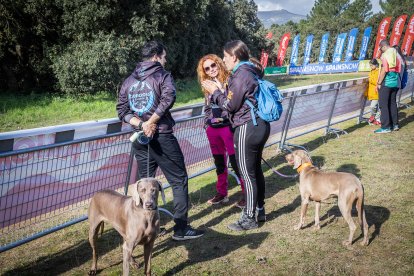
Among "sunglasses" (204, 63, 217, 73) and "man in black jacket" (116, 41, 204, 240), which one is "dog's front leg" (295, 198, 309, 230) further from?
"sunglasses" (204, 63, 217, 73)

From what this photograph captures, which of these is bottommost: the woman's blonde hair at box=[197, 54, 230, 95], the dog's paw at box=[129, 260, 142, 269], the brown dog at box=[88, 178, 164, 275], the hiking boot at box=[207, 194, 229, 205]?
the dog's paw at box=[129, 260, 142, 269]

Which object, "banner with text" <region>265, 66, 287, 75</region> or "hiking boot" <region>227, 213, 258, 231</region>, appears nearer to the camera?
"hiking boot" <region>227, 213, 258, 231</region>

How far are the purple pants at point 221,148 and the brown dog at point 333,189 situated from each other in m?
0.88

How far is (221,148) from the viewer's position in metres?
5.09

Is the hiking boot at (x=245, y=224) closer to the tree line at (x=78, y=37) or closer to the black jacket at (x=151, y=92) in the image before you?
the black jacket at (x=151, y=92)

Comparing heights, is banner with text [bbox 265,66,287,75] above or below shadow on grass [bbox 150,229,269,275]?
above

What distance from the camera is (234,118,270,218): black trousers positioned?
3.88 meters

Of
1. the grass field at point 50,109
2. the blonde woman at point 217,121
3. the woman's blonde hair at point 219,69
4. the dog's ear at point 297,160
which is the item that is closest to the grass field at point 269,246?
the blonde woman at point 217,121

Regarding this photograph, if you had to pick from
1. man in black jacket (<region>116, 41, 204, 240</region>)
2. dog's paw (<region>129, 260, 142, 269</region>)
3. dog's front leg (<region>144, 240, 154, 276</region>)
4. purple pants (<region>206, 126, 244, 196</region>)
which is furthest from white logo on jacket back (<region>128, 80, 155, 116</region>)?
dog's paw (<region>129, 260, 142, 269</region>)

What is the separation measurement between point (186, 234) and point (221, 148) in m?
1.45

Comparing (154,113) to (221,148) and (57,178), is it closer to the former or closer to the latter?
(57,178)

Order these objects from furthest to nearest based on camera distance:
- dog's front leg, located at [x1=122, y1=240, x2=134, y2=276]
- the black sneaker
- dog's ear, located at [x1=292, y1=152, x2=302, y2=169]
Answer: dog's ear, located at [x1=292, y1=152, x2=302, y2=169], the black sneaker, dog's front leg, located at [x1=122, y1=240, x2=134, y2=276]

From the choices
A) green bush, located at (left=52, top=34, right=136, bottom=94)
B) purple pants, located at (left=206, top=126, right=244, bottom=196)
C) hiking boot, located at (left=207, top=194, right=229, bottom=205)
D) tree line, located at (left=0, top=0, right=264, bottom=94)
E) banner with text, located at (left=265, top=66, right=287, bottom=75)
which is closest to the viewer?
purple pants, located at (left=206, top=126, right=244, bottom=196)

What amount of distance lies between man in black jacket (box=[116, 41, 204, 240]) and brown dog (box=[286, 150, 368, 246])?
1.53 meters
